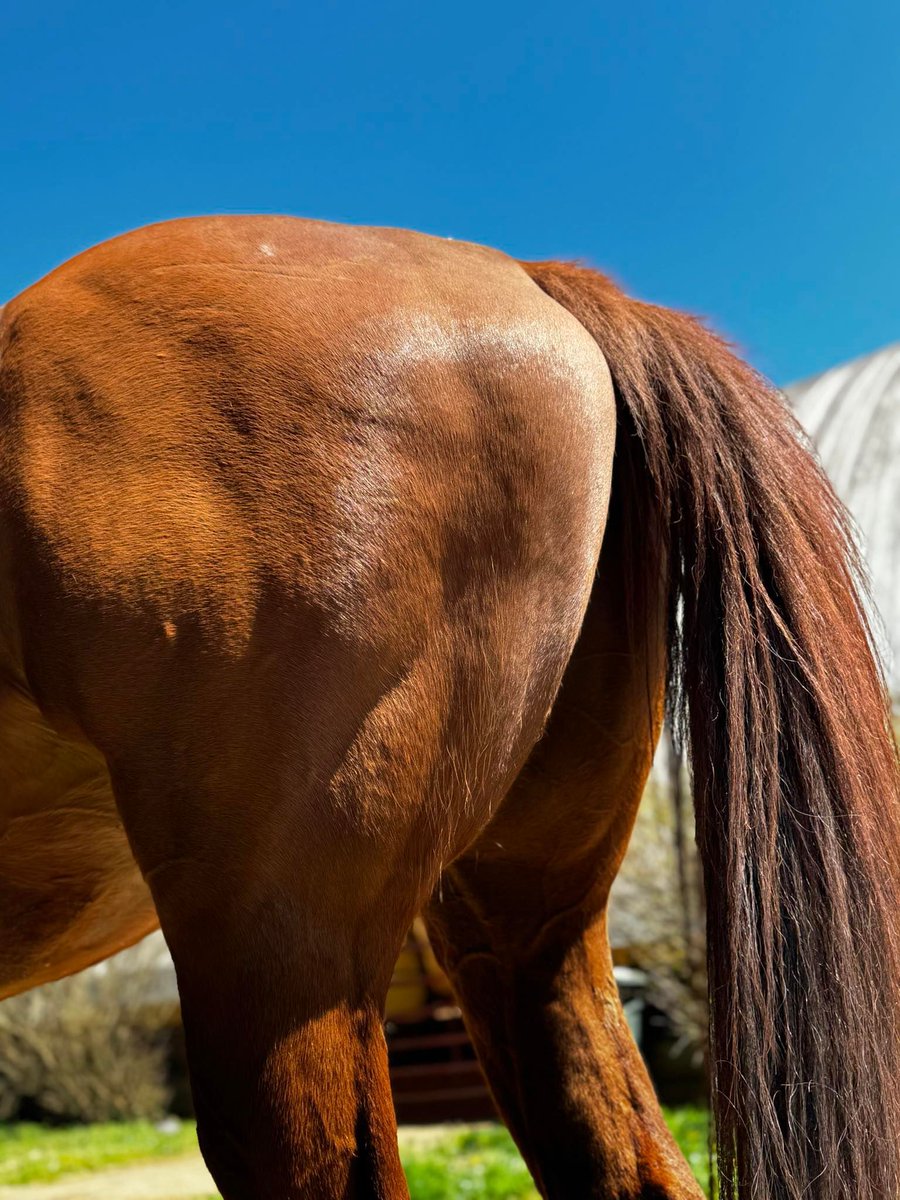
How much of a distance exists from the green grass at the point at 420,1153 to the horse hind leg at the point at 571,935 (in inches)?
88.9

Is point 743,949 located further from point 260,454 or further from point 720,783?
point 260,454

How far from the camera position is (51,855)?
172 centimetres

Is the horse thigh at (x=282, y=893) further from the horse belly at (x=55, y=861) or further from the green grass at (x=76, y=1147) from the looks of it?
the green grass at (x=76, y=1147)

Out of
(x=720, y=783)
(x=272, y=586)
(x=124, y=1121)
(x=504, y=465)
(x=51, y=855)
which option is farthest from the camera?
(x=124, y=1121)

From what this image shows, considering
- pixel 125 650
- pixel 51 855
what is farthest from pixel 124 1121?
pixel 125 650

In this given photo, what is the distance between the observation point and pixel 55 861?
174 cm

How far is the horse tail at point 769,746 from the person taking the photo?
4.40 feet

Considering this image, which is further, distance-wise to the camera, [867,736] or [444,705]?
[867,736]

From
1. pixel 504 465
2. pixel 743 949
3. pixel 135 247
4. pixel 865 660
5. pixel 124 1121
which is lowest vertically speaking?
pixel 124 1121

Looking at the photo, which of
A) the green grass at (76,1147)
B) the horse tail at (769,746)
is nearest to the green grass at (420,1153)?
the green grass at (76,1147)

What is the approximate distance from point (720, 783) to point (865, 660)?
27 cm

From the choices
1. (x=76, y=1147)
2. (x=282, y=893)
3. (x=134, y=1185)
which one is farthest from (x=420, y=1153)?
(x=282, y=893)

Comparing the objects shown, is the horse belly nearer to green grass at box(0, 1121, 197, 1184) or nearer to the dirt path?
the dirt path

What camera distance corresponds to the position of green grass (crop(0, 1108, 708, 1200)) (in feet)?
15.5
